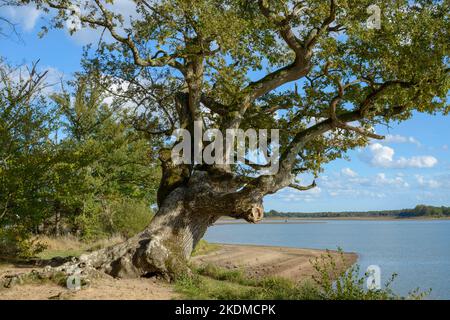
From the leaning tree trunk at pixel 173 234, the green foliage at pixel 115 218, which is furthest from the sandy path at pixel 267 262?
the leaning tree trunk at pixel 173 234

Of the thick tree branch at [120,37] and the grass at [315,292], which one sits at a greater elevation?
the thick tree branch at [120,37]

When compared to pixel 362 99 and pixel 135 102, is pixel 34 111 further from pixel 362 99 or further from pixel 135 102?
pixel 362 99

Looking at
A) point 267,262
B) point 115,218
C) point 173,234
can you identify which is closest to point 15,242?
point 173,234

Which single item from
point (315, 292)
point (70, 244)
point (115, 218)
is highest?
point (115, 218)

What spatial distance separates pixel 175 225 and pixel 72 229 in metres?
19.1

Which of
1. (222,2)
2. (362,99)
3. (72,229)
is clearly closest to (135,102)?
(222,2)

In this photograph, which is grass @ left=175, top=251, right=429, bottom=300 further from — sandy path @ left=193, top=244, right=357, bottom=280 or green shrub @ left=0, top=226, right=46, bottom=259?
sandy path @ left=193, top=244, right=357, bottom=280

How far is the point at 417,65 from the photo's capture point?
13.1 metres
